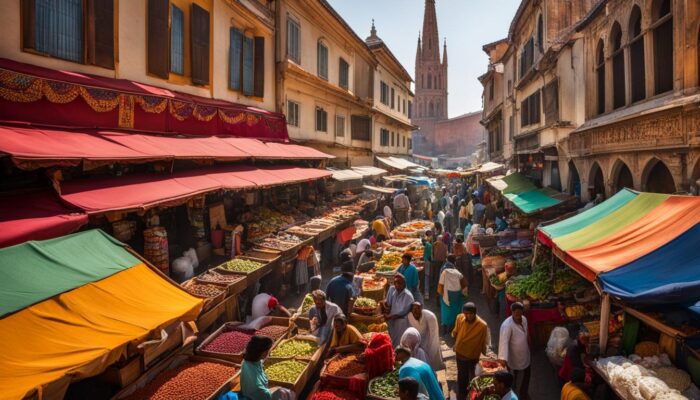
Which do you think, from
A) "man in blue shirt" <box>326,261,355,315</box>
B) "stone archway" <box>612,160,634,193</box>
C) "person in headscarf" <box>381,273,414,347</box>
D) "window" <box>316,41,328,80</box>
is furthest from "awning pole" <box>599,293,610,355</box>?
"window" <box>316,41,328,80</box>

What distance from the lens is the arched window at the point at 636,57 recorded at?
9102mm

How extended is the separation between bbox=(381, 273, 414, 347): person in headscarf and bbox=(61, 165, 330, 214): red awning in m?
4.38

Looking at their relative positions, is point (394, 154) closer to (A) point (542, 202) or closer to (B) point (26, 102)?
(A) point (542, 202)

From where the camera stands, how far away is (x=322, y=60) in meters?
20.2

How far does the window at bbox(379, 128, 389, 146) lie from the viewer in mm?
30891

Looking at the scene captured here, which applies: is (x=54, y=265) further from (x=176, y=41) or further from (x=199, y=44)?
(x=199, y=44)

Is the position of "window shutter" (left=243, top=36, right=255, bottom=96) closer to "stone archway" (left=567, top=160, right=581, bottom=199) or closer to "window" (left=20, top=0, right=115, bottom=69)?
"window" (left=20, top=0, right=115, bottom=69)

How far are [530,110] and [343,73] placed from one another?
1066 centimetres

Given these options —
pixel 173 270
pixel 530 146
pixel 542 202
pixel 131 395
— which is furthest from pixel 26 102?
pixel 530 146

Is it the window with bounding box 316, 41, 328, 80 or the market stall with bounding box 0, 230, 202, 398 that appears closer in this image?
the market stall with bounding box 0, 230, 202, 398

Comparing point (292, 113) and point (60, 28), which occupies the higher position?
point (292, 113)

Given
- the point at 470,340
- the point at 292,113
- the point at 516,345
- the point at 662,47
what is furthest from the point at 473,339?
the point at 292,113

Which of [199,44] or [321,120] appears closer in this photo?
[199,44]

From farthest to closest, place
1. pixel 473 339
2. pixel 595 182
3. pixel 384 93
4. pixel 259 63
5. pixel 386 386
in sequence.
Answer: pixel 384 93, pixel 259 63, pixel 595 182, pixel 473 339, pixel 386 386
